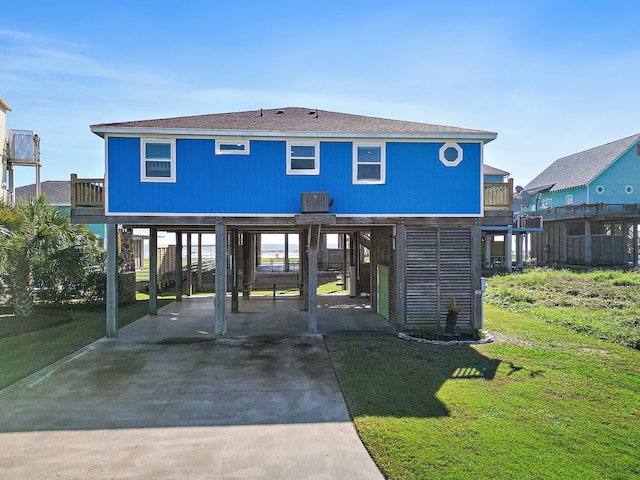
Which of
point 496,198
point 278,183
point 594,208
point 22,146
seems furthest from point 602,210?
point 22,146

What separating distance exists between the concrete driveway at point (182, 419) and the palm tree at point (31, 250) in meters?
5.63

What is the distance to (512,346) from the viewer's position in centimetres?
962

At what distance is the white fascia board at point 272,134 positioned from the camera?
1052 centimetres

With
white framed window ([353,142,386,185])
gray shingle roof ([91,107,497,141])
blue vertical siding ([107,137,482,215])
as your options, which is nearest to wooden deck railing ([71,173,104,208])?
blue vertical siding ([107,137,482,215])

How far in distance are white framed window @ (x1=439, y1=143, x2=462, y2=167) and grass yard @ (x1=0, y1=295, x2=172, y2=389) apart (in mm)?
11117

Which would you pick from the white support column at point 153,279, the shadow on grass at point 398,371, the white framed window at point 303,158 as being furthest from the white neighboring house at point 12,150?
the shadow on grass at point 398,371

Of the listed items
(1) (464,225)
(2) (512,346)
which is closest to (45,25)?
(1) (464,225)

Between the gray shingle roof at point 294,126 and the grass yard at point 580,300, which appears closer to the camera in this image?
the gray shingle roof at point 294,126

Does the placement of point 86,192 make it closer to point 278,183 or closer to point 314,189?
point 278,183

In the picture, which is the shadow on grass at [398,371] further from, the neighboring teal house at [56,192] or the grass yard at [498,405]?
the neighboring teal house at [56,192]

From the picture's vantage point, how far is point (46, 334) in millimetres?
10977

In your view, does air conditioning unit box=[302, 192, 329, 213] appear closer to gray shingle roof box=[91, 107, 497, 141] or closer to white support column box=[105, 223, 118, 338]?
gray shingle roof box=[91, 107, 497, 141]

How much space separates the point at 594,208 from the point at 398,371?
28.8 m

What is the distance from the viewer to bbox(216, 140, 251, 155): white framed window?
11.0 metres
